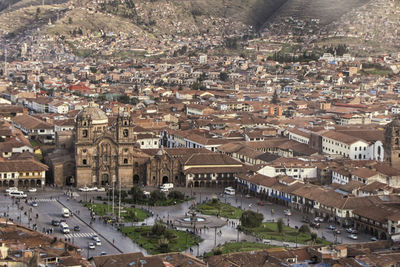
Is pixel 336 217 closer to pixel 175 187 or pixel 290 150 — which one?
pixel 175 187

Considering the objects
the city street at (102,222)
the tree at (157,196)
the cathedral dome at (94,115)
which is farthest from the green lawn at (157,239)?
the cathedral dome at (94,115)

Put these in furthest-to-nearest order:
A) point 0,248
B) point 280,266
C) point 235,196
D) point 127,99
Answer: point 127,99 < point 235,196 < point 280,266 < point 0,248

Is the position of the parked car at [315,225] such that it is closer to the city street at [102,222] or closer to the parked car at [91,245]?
the city street at [102,222]

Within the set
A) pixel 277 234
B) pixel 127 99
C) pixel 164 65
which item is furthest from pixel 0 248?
pixel 164 65

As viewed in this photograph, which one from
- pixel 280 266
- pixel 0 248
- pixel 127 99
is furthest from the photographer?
pixel 127 99

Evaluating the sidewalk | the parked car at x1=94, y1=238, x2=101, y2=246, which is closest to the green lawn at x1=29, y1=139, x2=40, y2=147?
the sidewalk

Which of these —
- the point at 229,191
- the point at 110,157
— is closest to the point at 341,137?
the point at 229,191
